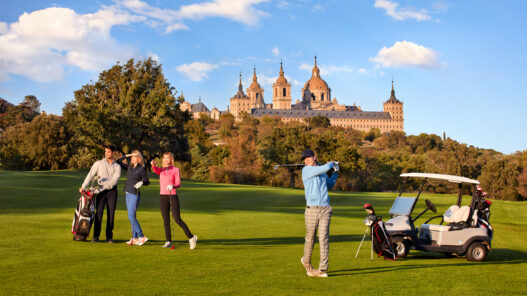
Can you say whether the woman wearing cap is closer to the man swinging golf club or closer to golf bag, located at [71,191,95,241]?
golf bag, located at [71,191,95,241]

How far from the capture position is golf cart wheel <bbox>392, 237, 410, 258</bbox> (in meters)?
11.5

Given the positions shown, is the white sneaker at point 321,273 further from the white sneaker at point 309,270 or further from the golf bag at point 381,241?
the golf bag at point 381,241

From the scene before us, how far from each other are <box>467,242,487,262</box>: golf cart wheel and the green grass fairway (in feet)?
0.78


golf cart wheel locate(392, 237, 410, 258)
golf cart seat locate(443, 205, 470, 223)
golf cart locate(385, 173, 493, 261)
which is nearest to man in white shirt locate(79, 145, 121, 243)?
golf cart locate(385, 173, 493, 261)

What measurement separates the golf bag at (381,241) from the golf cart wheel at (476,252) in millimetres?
1805

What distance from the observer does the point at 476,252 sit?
1158 cm

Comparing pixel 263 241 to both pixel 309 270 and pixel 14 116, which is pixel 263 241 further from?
pixel 14 116

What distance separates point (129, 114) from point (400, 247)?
155ft

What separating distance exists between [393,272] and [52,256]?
259 inches

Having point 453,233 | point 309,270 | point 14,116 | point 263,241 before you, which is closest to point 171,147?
point 263,241

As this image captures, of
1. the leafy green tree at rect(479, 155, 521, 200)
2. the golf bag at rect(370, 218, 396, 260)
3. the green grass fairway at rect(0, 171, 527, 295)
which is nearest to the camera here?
the green grass fairway at rect(0, 171, 527, 295)

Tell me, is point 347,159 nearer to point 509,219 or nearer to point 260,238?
point 509,219

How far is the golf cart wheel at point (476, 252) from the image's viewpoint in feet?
37.8

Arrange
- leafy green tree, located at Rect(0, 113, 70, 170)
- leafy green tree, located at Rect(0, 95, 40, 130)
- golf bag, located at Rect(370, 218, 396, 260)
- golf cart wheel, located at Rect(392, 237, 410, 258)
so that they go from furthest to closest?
leafy green tree, located at Rect(0, 95, 40, 130) → leafy green tree, located at Rect(0, 113, 70, 170) → golf cart wheel, located at Rect(392, 237, 410, 258) → golf bag, located at Rect(370, 218, 396, 260)
